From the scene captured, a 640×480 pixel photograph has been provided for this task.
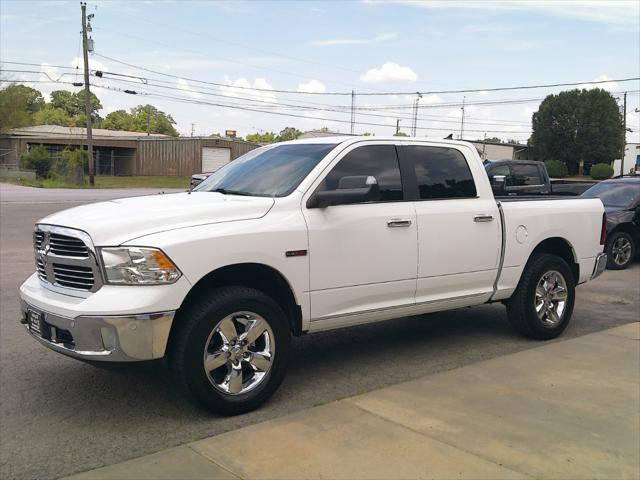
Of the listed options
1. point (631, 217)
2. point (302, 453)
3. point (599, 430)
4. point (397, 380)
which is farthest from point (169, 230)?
point (631, 217)

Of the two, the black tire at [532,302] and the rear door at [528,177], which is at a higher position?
the rear door at [528,177]

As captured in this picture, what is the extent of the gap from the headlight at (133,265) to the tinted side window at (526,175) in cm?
1233

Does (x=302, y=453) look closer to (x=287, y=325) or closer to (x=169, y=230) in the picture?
(x=287, y=325)

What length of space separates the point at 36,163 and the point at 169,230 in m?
43.5

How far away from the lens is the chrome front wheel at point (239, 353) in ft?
13.7


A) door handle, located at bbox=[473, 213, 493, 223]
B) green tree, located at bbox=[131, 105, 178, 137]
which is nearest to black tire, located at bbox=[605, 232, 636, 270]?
door handle, located at bbox=[473, 213, 493, 223]

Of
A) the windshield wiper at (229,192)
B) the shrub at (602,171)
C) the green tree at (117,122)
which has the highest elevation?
the green tree at (117,122)

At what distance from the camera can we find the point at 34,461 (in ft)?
11.9

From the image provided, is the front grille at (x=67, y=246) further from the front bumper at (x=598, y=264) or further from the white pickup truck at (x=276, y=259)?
the front bumper at (x=598, y=264)

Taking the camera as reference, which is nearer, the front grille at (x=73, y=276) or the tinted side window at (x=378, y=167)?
the front grille at (x=73, y=276)

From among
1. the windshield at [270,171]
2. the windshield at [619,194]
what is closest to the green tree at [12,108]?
the windshield at [619,194]

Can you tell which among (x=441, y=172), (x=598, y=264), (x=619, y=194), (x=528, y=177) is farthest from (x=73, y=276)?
(x=528, y=177)

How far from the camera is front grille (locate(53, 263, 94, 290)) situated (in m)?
4.03

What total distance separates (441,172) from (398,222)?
0.84 metres
